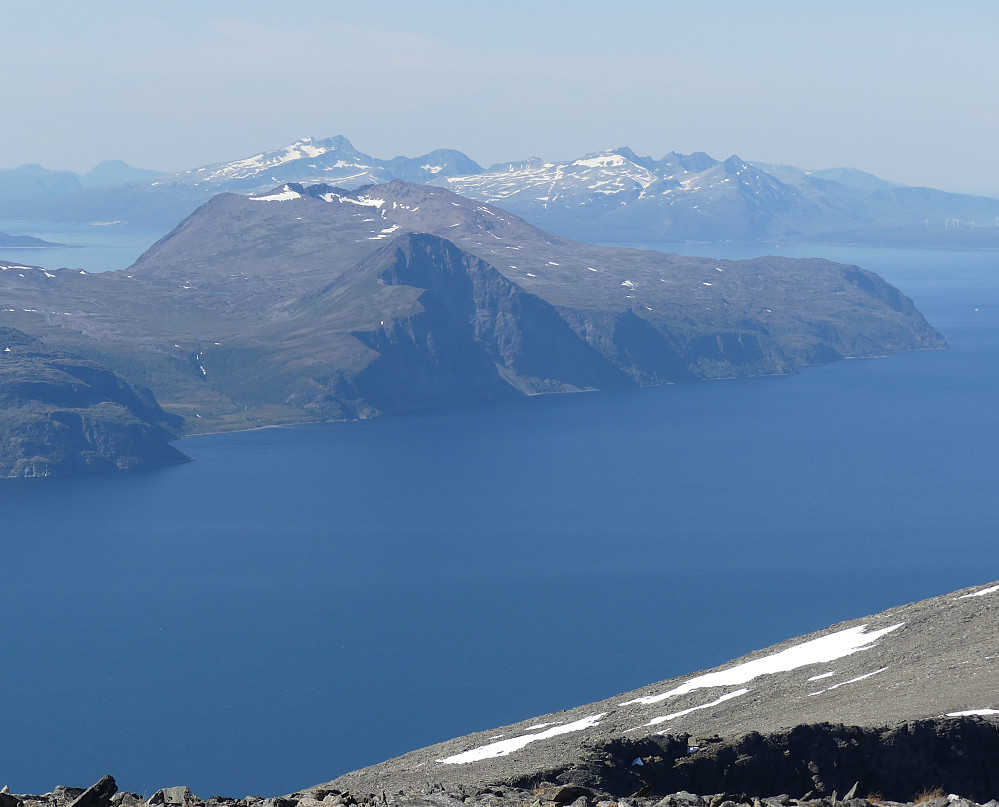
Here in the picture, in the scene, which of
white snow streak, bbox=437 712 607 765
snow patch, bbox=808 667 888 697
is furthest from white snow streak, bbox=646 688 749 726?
snow patch, bbox=808 667 888 697

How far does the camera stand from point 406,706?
108m

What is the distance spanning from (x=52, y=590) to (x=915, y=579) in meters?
113

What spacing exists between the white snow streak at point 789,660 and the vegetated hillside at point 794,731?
0.11 m

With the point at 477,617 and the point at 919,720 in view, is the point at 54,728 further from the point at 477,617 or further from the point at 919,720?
the point at 919,720

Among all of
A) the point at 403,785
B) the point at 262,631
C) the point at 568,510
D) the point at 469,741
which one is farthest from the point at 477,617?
the point at 403,785

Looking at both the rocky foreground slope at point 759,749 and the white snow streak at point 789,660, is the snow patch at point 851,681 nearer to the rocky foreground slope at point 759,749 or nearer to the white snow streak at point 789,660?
the rocky foreground slope at point 759,749

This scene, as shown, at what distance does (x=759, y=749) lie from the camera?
3188 centimetres

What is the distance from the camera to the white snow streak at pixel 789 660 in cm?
4716

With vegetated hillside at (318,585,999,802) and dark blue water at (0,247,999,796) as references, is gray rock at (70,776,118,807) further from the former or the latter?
dark blue water at (0,247,999,796)

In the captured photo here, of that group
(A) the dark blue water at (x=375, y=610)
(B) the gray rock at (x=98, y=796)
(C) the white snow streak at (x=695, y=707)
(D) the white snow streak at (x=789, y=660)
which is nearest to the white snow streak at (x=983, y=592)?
(D) the white snow streak at (x=789, y=660)

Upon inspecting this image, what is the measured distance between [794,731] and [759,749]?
1.09m

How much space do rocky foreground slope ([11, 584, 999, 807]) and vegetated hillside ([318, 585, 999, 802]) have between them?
0.05 m

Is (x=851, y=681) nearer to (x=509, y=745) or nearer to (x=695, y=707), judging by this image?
(x=695, y=707)

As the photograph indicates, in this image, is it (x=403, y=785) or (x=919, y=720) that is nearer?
(x=919, y=720)
